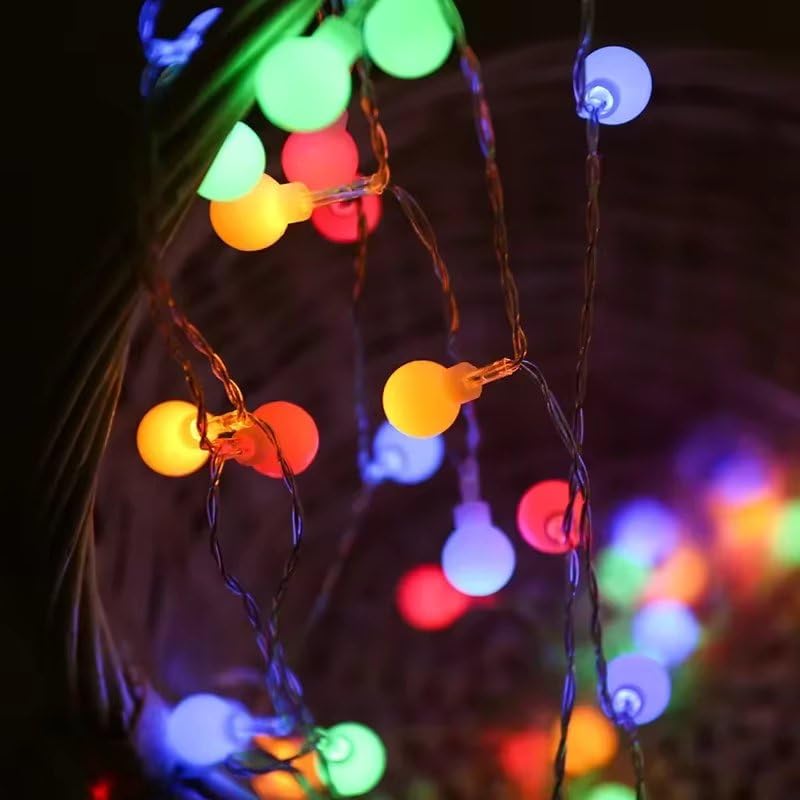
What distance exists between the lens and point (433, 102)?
1.82 ft

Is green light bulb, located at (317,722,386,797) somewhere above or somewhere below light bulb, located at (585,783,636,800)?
below

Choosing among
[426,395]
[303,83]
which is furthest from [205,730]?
[303,83]

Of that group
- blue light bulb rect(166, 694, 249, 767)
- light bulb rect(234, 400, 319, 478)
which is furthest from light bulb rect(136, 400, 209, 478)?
blue light bulb rect(166, 694, 249, 767)

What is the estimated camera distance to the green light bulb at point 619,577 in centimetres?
72

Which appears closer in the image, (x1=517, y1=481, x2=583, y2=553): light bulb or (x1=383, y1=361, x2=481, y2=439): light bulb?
(x1=383, y1=361, x2=481, y2=439): light bulb

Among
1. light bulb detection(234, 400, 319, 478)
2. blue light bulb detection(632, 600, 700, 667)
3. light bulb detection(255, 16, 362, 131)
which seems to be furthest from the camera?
blue light bulb detection(632, 600, 700, 667)

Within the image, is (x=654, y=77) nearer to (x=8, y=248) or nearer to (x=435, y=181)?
(x=435, y=181)

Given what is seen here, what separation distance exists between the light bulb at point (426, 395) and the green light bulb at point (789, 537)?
1.40 ft

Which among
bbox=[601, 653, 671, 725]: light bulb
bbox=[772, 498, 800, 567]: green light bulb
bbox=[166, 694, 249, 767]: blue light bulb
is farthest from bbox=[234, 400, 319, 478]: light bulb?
bbox=[772, 498, 800, 567]: green light bulb

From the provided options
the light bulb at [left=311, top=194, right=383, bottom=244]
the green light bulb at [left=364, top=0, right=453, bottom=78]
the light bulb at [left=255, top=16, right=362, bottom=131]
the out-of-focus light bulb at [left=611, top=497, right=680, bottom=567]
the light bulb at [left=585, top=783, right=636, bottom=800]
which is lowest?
the light bulb at [left=585, top=783, right=636, bottom=800]

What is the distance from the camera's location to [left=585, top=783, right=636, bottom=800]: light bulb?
1.95 feet

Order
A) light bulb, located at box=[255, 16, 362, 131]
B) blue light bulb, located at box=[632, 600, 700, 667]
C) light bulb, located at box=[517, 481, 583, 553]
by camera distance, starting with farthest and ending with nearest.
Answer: blue light bulb, located at box=[632, 600, 700, 667]
light bulb, located at box=[517, 481, 583, 553]
light bulb, located at box=[255, 16, 362, 131]

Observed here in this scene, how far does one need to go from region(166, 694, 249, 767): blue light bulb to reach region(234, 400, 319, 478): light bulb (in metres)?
0.13

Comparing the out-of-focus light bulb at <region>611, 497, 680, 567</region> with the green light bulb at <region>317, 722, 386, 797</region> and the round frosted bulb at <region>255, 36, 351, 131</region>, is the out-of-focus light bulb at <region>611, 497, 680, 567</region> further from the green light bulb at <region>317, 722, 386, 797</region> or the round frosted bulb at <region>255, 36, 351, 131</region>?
the round frosted bulb at <region>255, 36, 351, 131</region>
